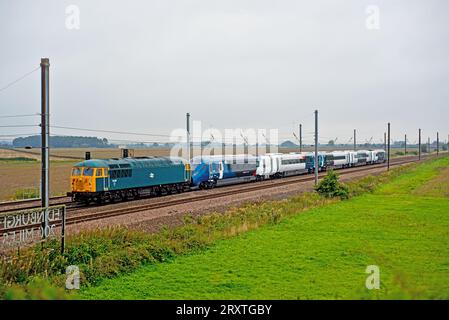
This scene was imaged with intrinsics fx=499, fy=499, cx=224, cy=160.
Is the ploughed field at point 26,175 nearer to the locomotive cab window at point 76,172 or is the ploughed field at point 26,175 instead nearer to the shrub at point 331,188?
the locomotive cab window at point 76,172

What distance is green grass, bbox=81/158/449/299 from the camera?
1303 cm

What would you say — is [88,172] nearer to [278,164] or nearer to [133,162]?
[133,162]

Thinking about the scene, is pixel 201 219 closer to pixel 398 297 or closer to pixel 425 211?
pixel 425 211

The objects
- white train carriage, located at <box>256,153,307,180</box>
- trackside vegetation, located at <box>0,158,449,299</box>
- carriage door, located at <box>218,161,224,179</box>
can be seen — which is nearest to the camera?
trackside vegetation, located at <box>0,158,449,299</box>

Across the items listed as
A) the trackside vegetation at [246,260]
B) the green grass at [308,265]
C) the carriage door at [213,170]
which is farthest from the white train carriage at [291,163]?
the trackside vegetation at [246,260]

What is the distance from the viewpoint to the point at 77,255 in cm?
1611

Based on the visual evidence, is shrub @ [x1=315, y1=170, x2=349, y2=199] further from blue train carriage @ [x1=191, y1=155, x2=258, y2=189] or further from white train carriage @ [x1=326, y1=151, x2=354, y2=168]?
white train carriage @ [x1=326, y1=151, x2=354, y2=168]

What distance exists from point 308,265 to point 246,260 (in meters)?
2.14

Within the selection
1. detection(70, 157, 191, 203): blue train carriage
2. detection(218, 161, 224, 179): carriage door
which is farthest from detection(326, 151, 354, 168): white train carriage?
detection(70, 157, 191, 203): blue train carriage

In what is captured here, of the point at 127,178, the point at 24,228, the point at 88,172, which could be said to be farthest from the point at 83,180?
the point at 24,228

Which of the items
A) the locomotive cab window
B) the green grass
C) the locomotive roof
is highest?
the locomotive roof
